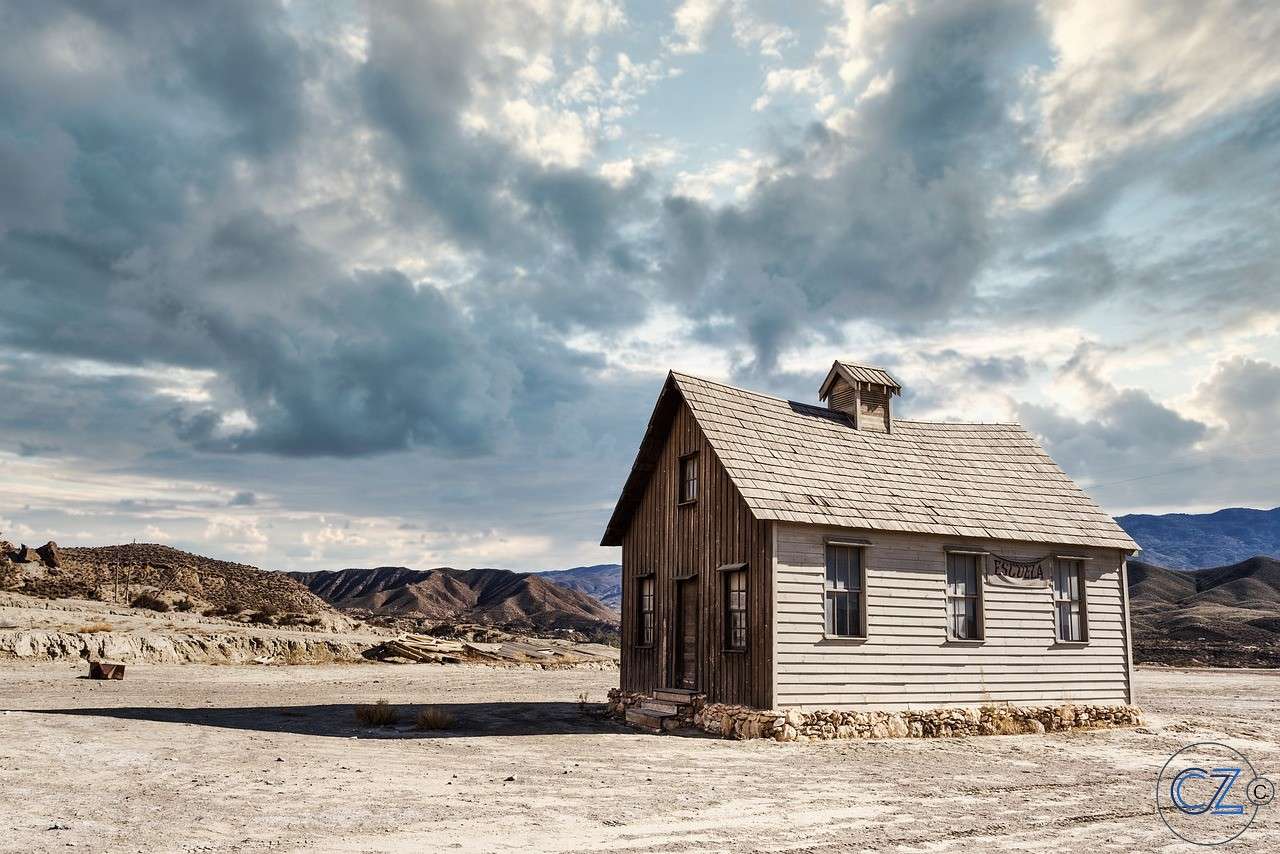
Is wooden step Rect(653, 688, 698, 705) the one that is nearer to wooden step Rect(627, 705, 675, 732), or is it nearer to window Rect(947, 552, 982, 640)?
wooden step Rect(627, 705, 675, 732)

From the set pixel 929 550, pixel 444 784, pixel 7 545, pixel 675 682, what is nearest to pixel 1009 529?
pixel 929 550

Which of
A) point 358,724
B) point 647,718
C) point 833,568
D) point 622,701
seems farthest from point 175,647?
point 833,568

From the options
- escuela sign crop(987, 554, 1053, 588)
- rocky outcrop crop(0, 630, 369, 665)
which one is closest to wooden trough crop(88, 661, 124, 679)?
rocky outcrop crop(0, 630, 369, 665)

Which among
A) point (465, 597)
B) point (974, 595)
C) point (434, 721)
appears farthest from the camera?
point (465, 597)

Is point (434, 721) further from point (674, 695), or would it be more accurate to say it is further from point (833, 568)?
point (833, 568)

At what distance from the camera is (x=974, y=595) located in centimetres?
2002

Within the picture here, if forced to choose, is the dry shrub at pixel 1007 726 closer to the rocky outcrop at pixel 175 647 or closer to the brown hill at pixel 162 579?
the rocky outcrop at pixel 175 647

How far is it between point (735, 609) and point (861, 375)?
23.7 ft

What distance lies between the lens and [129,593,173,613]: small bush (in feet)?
149

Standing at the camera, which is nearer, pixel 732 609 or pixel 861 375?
pixel 732 609

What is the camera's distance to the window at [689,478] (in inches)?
784

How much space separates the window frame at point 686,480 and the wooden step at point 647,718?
14.1 ft

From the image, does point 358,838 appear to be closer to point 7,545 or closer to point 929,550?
point 929,550

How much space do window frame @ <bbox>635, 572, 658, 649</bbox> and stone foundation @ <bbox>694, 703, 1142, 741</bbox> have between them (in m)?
2.77
